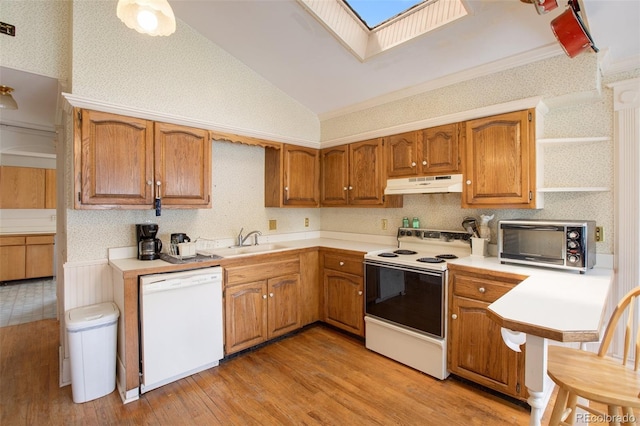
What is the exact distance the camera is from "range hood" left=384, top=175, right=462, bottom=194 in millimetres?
2588

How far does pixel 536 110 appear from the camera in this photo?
2.24m

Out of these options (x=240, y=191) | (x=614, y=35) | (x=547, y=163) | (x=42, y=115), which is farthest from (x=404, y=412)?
(x=42, y=115)

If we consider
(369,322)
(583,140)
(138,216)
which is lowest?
(369,322)

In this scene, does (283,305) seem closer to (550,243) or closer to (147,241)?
(147,241)

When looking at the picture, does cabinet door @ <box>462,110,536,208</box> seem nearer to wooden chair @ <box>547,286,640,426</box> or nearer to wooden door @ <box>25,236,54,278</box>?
wooden chair @ <box>547,286,640,426</box>

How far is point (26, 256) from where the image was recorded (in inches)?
208

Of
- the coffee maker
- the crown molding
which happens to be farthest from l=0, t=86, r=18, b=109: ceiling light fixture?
the coffee maker

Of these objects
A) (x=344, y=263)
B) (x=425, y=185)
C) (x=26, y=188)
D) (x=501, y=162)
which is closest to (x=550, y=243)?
(x=501, y=162)

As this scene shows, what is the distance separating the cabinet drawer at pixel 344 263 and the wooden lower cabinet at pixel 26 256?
17.6 feet

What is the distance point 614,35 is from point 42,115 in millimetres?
5471

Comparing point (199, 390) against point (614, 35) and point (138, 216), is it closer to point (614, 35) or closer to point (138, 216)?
point (138, 216)

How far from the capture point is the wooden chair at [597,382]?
119cm

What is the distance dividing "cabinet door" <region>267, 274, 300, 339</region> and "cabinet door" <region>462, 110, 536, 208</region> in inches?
71.7

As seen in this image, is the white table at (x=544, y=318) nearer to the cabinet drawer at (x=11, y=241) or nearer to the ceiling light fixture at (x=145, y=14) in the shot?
the ceiling light fixture at (x=145, y=14)
